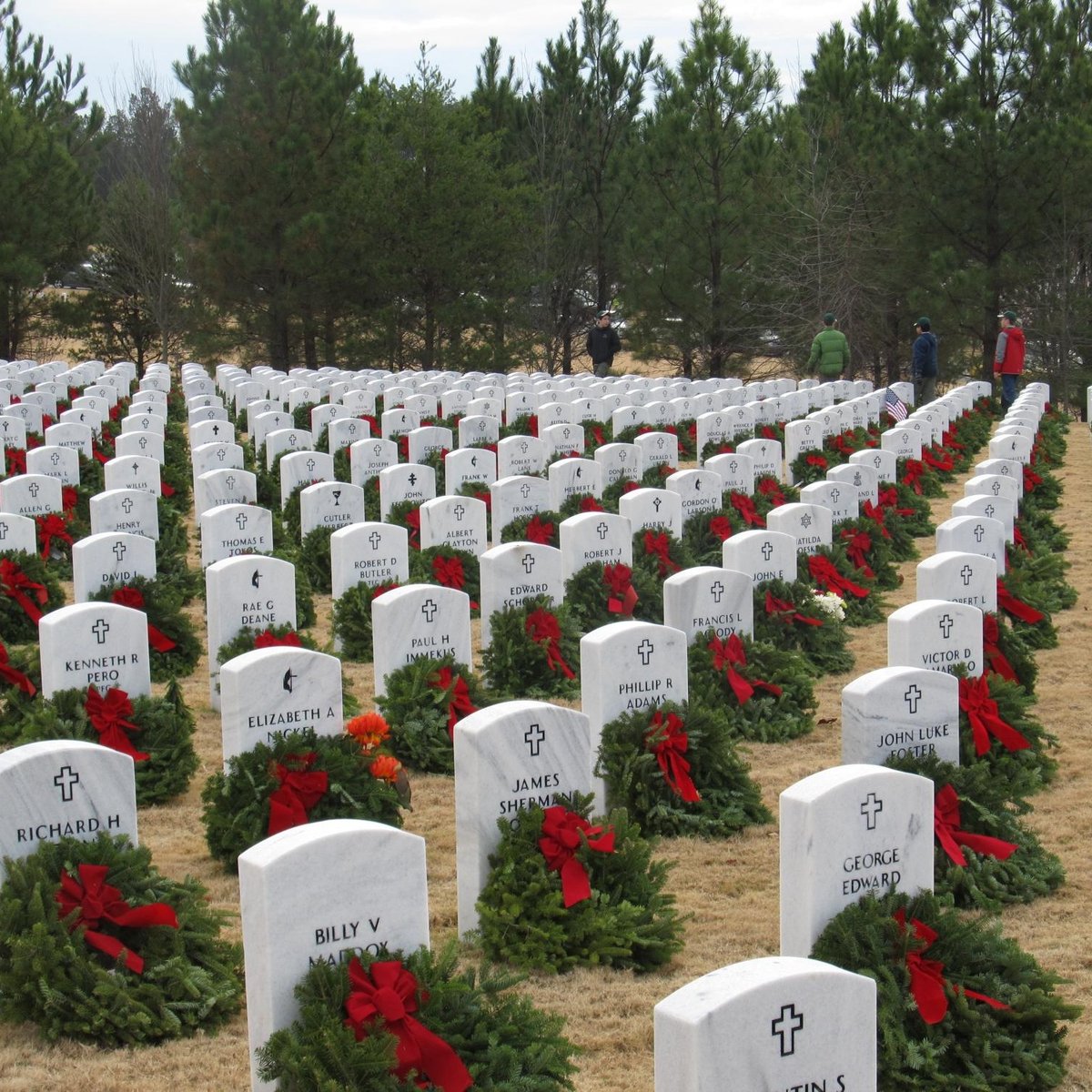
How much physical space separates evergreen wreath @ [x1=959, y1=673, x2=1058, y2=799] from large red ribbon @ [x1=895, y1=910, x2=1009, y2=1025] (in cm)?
185

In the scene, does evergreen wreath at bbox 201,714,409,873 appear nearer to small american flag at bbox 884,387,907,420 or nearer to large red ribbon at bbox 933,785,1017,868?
large red ribbon at bbox 933,785,1017,868

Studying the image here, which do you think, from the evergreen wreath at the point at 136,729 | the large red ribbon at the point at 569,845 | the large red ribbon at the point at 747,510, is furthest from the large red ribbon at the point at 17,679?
the large red ribbon at the point at 747,510

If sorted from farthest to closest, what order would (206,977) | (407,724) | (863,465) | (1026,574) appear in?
(863,465)
(1026,574)
(407,724)
(206,977)

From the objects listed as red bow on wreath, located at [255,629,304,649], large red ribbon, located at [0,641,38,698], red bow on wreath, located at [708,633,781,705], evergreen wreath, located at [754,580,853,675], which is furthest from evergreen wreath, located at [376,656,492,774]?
evergreen wreath, located at [754,580,853,675]

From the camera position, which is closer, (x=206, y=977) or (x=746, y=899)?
(x=206, y=977)

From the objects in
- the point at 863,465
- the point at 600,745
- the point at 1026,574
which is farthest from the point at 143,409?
Answer: the point at 600,745

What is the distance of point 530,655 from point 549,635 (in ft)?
0.51

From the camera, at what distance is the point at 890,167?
26.6 meters

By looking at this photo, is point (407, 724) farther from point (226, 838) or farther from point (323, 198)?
point (323, 198)

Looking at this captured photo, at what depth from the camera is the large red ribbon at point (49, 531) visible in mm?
10906

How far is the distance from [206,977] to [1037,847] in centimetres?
303

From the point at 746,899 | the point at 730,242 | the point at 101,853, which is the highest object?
the point at 730,242

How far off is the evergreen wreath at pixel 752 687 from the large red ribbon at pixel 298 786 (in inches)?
83.1

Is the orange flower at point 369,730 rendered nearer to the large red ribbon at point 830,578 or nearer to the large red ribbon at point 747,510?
the large red ribbon at point 830,578
